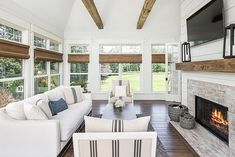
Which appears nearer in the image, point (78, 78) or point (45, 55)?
point (45, 55)

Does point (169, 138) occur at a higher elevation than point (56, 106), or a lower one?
lower

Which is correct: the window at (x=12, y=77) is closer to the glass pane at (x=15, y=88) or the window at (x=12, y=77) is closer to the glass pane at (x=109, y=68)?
the glass pane at (x=15, y=88)

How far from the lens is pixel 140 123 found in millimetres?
1496

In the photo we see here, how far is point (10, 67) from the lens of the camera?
3.80 metres

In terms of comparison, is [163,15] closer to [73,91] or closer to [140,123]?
[73,91]

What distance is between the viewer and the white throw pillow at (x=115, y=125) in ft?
4.76

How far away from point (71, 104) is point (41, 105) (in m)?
1.64

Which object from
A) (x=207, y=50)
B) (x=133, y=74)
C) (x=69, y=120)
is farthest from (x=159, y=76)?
(x=69, y=120)

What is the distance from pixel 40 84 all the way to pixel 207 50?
14.5ft

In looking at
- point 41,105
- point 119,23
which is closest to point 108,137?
point 41,105

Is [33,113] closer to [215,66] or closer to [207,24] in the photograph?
[215,66]

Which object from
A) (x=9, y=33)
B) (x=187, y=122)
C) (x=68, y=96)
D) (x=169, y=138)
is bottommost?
(x=169, y=138)

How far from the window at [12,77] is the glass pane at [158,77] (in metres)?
5.14

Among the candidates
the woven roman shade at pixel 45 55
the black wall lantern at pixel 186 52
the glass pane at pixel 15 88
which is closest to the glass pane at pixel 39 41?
the woven roman shade at pixel 45 55
